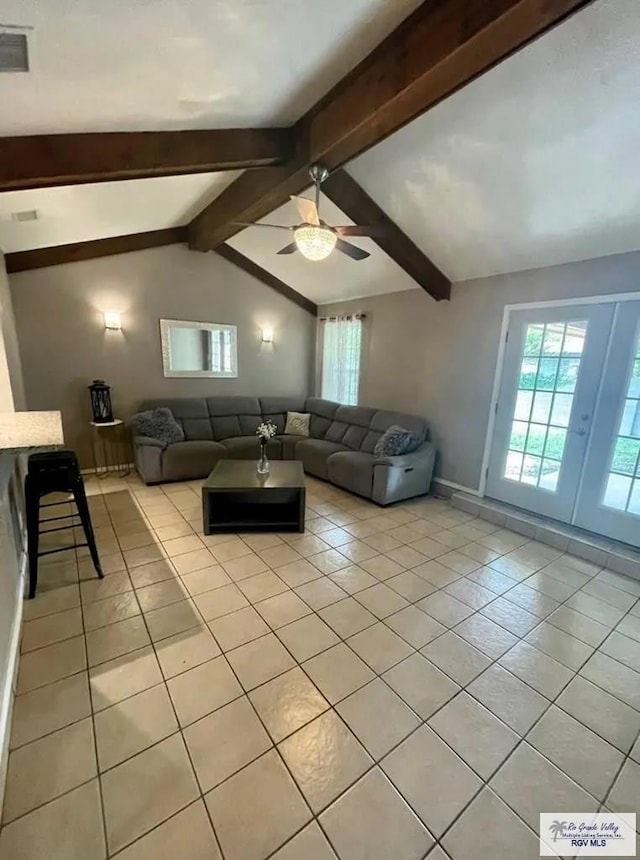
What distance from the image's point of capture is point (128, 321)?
4.63m

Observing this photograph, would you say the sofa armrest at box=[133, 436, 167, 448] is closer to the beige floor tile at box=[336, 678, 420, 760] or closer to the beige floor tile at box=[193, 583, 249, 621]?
the beige floor tile at box=[193, 583, 249, 621]

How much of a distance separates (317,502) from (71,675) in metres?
2.57

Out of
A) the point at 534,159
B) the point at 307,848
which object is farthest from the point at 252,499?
the point at 534,159

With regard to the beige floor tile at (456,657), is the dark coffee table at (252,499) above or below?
above

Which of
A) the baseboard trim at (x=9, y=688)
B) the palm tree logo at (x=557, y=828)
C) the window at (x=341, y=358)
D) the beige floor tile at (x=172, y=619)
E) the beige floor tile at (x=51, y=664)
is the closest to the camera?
the palm tree logo at (x=557, y=828)

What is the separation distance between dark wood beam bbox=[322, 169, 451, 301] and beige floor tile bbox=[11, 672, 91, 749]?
3.56m

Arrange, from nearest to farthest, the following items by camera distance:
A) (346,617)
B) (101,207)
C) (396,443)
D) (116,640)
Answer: (116,640) < (346,617) < (101,207) < (396,443)

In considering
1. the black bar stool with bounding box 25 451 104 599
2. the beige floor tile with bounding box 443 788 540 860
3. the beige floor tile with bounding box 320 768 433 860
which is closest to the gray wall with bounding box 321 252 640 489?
the beige floor tile with bounding box 443 788 540 860

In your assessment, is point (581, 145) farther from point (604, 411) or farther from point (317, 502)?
point (317, 502)

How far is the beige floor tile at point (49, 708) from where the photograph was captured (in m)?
1.53

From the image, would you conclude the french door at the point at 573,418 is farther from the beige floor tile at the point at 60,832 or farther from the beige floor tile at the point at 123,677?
the beige floor tile at the point at 60,832

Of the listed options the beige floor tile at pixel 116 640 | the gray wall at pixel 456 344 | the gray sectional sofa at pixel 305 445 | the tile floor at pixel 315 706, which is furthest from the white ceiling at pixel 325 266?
the beige floor tile at pixel 116 640

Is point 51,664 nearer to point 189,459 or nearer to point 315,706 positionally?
point 315,706

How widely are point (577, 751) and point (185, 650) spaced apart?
72.3 inches
